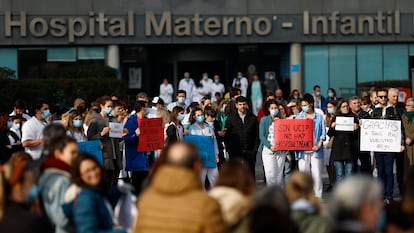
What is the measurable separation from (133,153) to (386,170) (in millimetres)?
4236

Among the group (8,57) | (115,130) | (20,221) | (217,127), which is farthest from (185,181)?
(8,57)

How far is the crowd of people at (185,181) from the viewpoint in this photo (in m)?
7.56

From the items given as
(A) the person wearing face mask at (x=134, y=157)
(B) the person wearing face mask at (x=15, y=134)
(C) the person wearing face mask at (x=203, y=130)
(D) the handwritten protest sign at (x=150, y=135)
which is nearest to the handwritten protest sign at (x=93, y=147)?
(B) the person wearing face mask at (x=15, y=134)

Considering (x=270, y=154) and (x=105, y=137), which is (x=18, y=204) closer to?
(x=105, y=137)

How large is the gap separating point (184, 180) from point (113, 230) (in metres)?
1.48

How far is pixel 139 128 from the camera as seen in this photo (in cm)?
1864

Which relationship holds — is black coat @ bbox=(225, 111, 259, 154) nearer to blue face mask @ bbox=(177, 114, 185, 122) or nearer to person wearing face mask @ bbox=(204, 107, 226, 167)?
person wearing face mask @ bbox=(204, 107, 226, 167)

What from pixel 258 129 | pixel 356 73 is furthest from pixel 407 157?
pixel 356 73

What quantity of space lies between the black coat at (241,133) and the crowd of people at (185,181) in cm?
2

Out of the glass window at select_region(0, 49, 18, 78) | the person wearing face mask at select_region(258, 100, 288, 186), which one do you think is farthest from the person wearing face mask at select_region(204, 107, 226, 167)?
the glass window at select_region(0, 49, 18, 78)

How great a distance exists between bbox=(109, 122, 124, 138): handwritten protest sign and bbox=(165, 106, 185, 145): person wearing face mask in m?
1.11

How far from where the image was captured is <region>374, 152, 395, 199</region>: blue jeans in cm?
1856

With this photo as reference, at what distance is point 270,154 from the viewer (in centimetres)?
1925

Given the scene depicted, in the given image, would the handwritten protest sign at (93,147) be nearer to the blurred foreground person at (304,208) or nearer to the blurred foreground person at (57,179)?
the blurred foreground person at (57,179)
